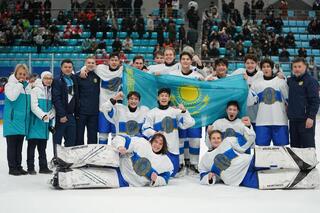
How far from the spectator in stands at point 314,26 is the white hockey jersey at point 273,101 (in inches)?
509

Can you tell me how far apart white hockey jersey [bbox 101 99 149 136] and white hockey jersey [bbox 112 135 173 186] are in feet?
2.04

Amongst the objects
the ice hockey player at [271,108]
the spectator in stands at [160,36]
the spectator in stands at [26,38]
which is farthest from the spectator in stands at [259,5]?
the ice hockey player at [271,108]

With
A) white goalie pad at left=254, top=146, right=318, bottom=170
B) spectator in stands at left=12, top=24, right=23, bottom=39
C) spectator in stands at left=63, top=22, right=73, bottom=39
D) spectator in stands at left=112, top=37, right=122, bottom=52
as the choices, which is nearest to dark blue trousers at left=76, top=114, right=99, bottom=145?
white goalie pad at left=254, top=146, right=318, bottom=170

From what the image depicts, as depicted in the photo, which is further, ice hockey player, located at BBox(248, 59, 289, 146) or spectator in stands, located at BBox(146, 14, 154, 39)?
spectator in stands, located at BBox(146, 14, 154, 39)

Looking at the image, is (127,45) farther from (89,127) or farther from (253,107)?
(253,107)

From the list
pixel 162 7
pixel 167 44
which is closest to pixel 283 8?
pixel 162 7

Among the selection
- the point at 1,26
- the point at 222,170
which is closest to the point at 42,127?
the point at 222,170

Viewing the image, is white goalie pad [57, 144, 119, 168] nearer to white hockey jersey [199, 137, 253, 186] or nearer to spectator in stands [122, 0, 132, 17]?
white hockey jersey [199, 137, 253, 186]

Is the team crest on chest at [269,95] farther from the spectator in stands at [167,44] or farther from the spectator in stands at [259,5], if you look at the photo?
the spectator in stands at [259,5]

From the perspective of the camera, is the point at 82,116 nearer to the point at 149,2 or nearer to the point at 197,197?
the point at 197,197

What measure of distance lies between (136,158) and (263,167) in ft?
4.30

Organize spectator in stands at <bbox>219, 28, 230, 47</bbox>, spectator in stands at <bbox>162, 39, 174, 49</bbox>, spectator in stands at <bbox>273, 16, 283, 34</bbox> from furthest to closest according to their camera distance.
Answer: spectator in stands at <bbox>273, 16, 283, 34</bbox> → spectator in stands at <bbox>219, 28, 230, 47</bbox> → spectator in stands at <bbox>162, 39, 174, 49</bbox>

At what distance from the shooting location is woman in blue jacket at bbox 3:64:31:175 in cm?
560

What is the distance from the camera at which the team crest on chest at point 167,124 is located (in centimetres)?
551
